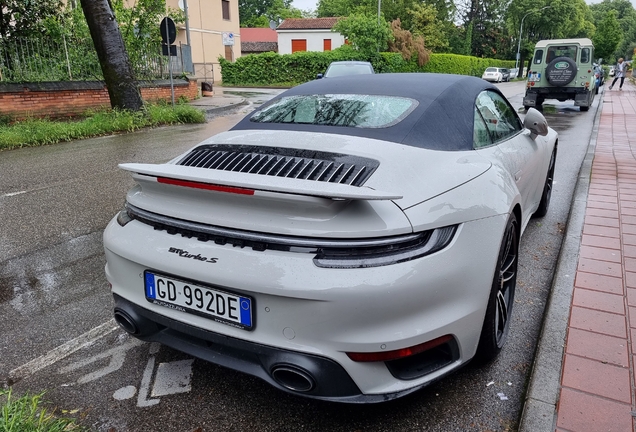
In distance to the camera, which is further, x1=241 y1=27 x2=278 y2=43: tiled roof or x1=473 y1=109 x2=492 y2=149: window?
x1=241 y1=27 x2=278 y2=43: tiled roof

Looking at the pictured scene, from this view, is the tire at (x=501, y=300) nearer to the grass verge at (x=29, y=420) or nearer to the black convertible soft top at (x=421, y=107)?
the black convertible soft top at (x=421, y=107)

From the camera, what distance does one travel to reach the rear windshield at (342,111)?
262 centimetres

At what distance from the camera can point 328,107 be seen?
2836 millimetres

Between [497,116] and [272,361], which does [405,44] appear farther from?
[272,361]

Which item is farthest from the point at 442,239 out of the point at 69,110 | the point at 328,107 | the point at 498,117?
the point at 69,110

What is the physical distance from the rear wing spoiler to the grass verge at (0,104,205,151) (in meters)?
8.74

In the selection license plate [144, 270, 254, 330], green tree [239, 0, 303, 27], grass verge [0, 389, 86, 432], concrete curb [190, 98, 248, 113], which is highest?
green tree [239, 0, 303, 27]

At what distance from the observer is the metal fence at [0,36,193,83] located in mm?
11758

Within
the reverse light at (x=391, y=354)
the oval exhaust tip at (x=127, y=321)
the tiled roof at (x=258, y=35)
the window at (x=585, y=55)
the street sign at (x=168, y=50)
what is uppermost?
the tiled roof at (x=258, y=35)

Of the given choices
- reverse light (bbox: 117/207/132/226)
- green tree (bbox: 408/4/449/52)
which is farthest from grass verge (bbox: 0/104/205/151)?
green tree (bbox: 408/4/449/52)

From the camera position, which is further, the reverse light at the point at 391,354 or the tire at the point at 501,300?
the tire at the point at 501,300

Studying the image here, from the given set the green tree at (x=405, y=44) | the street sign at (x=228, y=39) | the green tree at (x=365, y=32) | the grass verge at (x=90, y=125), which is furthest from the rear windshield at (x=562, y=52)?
the street sign at (x=228, y=39)

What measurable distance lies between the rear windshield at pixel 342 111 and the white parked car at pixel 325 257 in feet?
0.27

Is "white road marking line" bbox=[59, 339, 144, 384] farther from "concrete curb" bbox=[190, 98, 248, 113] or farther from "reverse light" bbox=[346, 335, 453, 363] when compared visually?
"concrete curb" bbox=[190, 98, 248, 113]
